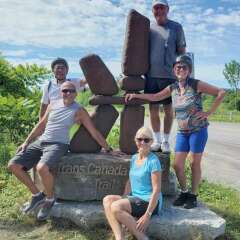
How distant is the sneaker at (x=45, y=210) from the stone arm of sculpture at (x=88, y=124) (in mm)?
932

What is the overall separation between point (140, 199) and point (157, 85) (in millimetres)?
1759

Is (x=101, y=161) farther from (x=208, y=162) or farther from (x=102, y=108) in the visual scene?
(x=208, y=162)

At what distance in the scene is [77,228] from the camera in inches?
241

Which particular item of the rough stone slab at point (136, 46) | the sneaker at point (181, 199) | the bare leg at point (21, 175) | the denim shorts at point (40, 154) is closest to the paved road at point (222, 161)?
the sneaker at point (181, 199)

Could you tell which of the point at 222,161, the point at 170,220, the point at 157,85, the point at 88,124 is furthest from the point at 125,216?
the point at 222,161

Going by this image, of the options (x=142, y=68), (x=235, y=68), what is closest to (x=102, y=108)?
(x=142, y=68)

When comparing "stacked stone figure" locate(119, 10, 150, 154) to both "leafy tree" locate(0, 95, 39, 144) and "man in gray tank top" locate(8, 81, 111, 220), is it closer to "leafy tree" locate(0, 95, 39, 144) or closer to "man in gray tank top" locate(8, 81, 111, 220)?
"man in gray tank top" locate(8, 81, 111, 220)

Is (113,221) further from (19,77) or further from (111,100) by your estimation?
(19,77)

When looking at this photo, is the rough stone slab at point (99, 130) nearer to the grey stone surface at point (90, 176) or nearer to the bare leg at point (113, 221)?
the grey stone surface at point (90, 176)

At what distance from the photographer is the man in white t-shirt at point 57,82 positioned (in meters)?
6.38

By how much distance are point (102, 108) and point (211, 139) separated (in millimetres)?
9917

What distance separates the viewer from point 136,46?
6.49 metres

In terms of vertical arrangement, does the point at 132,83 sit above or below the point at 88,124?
above

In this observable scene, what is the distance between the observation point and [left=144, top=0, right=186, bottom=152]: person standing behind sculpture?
6.49 metres
